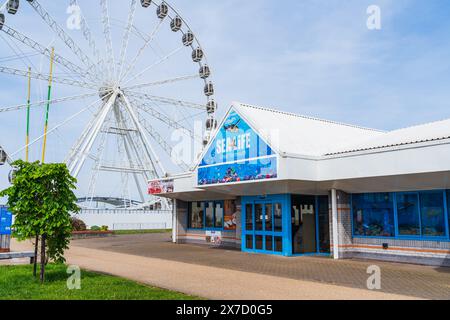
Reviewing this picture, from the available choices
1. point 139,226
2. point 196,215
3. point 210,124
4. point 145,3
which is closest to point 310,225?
point 196,215

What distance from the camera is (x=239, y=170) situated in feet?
58.9

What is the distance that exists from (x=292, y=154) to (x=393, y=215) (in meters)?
4.33

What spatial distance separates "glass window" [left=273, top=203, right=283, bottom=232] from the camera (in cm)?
1845

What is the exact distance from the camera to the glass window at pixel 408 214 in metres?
15.5

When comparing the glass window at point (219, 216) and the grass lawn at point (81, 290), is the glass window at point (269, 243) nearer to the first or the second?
the glass window at point (219, 216)

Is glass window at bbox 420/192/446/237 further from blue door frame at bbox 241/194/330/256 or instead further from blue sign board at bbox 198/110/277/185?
blue sign board at bbox 198/110/277/185

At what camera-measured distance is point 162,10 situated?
3272cm

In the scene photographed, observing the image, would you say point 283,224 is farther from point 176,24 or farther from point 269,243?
point 176,24

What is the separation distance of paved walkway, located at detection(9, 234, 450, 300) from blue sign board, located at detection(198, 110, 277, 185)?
3.33 meters

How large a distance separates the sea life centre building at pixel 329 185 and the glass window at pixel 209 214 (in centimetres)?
312

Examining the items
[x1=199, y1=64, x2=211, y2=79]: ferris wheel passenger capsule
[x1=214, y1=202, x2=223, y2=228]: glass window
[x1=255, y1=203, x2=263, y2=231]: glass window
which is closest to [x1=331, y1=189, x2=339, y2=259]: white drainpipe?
[x1=255, y1=203, x2=263, y2=231]: glass window

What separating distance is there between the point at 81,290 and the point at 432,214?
38.0 feet

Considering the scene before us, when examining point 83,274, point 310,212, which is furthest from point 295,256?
point 83,274

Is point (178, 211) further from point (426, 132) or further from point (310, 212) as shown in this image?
point (426, 132)
